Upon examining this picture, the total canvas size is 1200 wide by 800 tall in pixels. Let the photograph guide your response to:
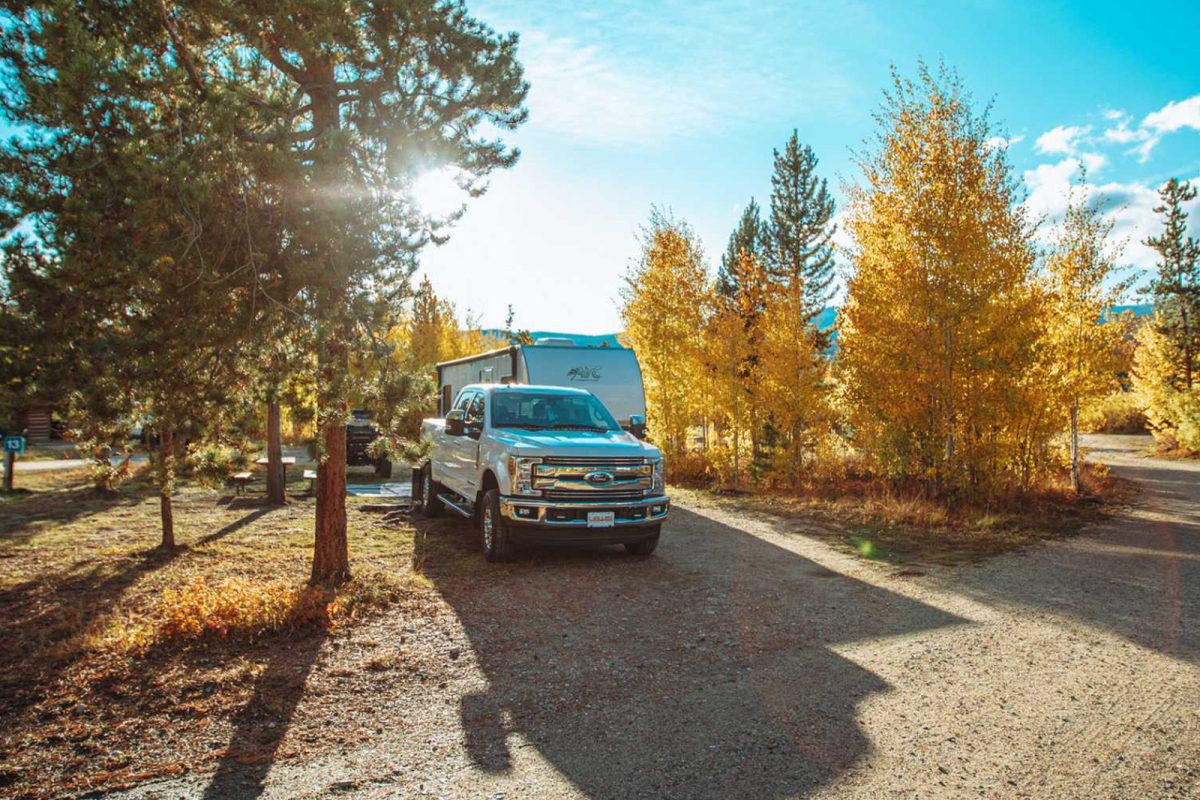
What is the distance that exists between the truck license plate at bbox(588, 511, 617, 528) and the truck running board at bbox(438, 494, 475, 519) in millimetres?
2237

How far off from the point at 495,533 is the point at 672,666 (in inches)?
140

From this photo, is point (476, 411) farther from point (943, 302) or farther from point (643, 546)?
point (943, 302)

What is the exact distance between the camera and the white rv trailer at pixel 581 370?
47.3ft

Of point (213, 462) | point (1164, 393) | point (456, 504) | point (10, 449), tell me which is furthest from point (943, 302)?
point (1164, 393)

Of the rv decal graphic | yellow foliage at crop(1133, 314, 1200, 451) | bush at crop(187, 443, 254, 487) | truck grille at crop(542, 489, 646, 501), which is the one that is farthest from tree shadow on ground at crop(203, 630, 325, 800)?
yellow foliage at crop(1133, 314, 1200, 451)

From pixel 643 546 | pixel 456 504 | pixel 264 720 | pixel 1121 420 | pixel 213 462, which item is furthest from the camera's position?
pixel 1121 420

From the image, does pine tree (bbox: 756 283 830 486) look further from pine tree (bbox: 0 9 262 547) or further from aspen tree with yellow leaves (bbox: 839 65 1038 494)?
pine tree (bbox: 0 9 262 547)

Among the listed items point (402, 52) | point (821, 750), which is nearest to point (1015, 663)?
point (821, 750)

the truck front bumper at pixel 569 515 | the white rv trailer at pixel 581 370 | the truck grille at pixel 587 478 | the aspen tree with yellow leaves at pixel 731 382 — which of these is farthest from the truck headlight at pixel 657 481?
the aspen tree with yellow leaves at pixel 731 382

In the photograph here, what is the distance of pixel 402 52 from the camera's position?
241 inches

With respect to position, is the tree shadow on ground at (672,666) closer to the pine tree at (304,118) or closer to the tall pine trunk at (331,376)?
the tall pine trunk at (331,376)

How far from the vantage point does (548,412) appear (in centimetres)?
953

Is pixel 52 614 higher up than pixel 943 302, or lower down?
lower down

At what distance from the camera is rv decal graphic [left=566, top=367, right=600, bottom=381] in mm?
14578
